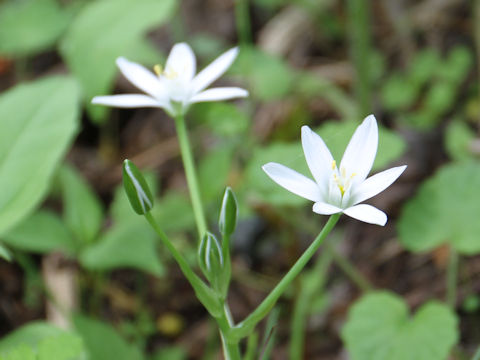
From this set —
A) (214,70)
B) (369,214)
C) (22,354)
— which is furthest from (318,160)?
(22,354)

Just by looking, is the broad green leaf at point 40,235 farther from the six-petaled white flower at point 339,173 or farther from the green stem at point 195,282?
the six-petaled white flower at point 339,173

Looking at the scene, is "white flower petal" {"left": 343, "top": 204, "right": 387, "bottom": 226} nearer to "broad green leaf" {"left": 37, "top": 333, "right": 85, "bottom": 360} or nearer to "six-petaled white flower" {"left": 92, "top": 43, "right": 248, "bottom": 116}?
"six-petaled white flower" {"left": 92, "top": 43, "right": 248, "bottom": 116}

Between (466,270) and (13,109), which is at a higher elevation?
(13,109)

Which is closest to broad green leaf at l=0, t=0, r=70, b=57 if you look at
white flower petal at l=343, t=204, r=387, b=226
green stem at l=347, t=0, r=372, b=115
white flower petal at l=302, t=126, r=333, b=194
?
green stem at l=347, t=0, r=372, b=115

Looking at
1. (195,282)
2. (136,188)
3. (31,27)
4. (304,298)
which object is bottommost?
(304,298)

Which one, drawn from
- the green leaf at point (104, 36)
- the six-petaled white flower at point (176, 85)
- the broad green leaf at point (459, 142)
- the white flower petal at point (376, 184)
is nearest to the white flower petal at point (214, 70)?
the six-petaled white flower at point (176, 85)

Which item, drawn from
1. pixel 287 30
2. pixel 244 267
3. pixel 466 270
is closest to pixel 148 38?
pixel 287 30

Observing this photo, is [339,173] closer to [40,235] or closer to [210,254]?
[210,254]

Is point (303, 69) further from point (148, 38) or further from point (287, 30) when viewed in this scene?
point (148, 38)
